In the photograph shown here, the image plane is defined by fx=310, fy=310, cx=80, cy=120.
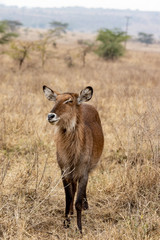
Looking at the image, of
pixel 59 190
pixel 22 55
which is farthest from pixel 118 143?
pixel 22 55

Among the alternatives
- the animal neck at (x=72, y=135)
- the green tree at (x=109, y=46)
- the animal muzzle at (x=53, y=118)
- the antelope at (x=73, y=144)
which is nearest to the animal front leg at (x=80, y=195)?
the antelope at (x=73, y=144)

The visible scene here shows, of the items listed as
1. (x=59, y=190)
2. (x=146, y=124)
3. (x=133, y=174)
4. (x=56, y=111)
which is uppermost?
(x=56, y=111)

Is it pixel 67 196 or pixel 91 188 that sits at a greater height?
pixel 67 196

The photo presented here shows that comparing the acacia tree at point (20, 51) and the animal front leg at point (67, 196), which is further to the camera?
the acacia tree at point (20, 51)

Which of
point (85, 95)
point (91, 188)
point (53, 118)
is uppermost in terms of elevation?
point (85, 95)

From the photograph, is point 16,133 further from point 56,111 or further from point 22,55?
point 22,55

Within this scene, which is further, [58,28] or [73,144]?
[58,28]

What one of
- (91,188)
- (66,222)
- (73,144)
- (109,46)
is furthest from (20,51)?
(66,222)

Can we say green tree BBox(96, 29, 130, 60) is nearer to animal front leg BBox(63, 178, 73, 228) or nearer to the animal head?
the animal head

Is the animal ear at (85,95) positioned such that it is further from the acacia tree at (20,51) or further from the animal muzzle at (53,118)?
the acacia tree at (20,51)

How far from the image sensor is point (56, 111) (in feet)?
10.3

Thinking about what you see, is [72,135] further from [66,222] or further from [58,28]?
[58,28]

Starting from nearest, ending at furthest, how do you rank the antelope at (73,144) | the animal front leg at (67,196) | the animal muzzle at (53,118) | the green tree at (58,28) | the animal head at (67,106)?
the animal muzzle at (53,118)
the animal head at (67,106)
the antelope at (73,144)
the animal front leg at (67,196)
the green tree at (58,28)

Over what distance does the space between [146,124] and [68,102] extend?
59.5 inches
